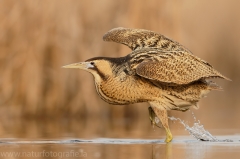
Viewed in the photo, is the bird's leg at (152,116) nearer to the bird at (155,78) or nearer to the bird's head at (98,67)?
the bird at (155,78)

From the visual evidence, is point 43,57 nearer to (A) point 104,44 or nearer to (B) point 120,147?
(A) point 104,44

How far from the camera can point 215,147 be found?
9.45 metres

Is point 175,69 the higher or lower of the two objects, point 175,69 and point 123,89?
the higher

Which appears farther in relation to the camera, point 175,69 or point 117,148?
point 175,69

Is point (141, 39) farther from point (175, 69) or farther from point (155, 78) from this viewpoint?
point (155, 78)

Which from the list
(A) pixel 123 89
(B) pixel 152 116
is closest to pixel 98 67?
(A) pixel 123 89

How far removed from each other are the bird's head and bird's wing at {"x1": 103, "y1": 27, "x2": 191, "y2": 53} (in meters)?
1.20

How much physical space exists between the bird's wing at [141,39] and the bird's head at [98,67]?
3.92 feet

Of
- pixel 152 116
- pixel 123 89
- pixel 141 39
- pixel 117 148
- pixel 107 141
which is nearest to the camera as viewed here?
pixel 117 148

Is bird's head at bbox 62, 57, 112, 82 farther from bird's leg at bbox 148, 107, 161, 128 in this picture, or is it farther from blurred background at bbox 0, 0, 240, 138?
blurred background at bbox 0, 0, 240, 138

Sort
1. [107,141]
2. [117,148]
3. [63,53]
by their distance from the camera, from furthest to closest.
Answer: [63,53]
[107,141]
[117,148]

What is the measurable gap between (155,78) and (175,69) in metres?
0.41

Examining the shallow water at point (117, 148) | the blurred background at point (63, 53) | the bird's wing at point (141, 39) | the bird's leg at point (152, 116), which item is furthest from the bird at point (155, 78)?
the blurred background at point (63, 53)

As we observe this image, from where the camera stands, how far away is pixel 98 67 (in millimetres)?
9781
